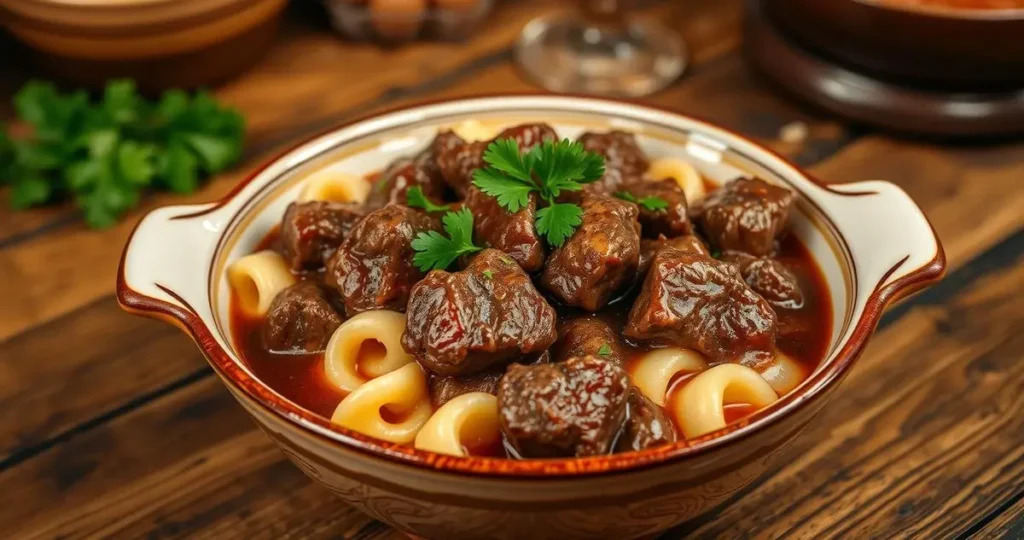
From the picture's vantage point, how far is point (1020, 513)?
282 centimetres

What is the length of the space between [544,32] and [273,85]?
1.30 m

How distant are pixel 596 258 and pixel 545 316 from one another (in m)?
0.18

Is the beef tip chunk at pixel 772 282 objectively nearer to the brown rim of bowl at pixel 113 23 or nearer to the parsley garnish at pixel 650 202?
the parsley garnish at pixel 650 202

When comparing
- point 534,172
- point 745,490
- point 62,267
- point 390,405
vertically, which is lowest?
point 745,490

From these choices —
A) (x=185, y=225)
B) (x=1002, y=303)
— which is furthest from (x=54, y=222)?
(x=1002, y=303)

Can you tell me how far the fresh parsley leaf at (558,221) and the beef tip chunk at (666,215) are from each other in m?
0.29

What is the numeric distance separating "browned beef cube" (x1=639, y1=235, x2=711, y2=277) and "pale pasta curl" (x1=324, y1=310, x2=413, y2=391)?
63cm

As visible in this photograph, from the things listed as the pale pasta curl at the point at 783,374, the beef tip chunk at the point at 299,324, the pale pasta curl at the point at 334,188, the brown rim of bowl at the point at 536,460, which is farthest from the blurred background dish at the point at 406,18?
the pale pasta curl at the point at 783,374

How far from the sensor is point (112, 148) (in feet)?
13.2

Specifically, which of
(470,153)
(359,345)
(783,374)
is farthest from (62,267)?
(783,374)

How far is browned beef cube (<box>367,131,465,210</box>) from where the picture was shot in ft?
9.96

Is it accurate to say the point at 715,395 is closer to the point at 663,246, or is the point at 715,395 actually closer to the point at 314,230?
the point at 663,246

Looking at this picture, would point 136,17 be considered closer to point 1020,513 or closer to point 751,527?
point 751,527

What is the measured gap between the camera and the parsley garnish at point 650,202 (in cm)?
281
